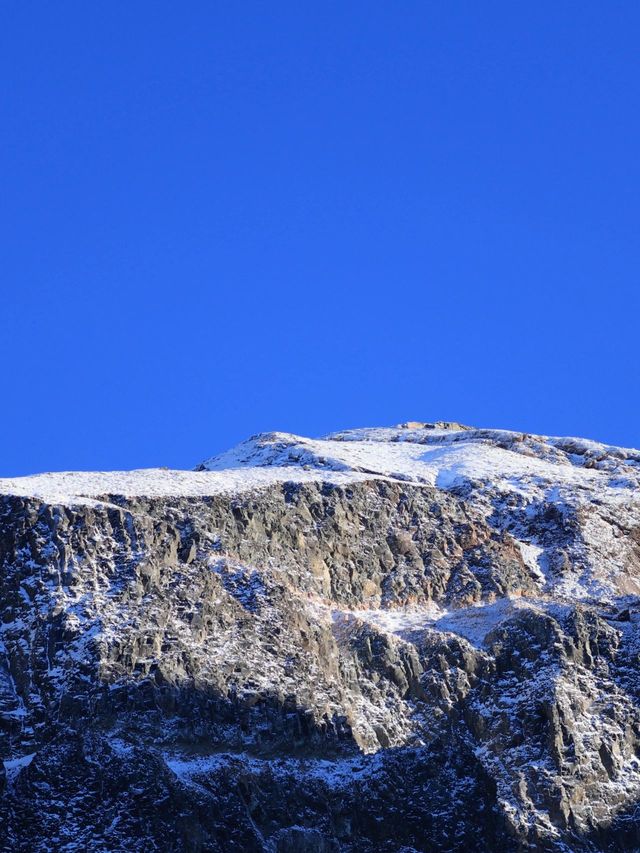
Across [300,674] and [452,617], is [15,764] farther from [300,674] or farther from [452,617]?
[452,617]

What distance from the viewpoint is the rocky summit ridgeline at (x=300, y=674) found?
143 meters

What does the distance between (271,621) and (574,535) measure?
3625 cm

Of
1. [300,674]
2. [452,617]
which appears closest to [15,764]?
[300,674]

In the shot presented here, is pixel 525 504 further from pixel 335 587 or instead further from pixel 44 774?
pixel 44 774

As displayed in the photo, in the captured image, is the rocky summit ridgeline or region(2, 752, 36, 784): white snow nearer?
the rocky summit ridgeline

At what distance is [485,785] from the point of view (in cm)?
14838

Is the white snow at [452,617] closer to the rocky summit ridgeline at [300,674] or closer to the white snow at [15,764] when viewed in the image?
the rocky summit ridgeline at [300,674]

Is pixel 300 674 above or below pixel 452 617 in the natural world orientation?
below

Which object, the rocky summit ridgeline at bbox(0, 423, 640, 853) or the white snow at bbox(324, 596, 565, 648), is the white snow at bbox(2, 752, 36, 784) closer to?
the rocky summit ridgeline at bbox(0, 423, 640, 853)

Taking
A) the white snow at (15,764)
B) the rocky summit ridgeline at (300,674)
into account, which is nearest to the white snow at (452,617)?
the rocky summit ridgeline at (300,674)

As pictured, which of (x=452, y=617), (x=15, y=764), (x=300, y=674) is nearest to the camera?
(x=15, y=764)

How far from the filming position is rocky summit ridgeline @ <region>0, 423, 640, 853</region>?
14338 centimetres

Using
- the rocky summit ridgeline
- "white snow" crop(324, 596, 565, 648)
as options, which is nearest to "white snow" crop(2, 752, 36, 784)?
the rocky summit ridgeline

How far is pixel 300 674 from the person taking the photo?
159 metres
